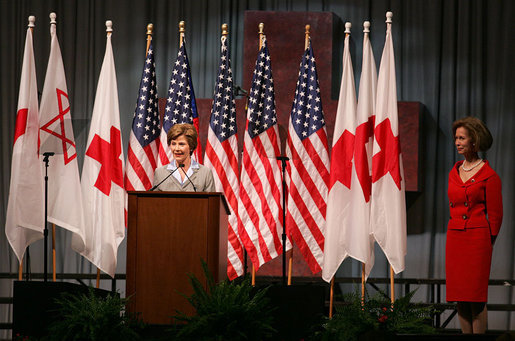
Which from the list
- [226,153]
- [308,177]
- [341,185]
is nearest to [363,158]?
[341,185]

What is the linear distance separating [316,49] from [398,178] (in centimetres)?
225

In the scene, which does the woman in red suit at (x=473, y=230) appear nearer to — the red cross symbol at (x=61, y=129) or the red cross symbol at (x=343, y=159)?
the red cross symbol at (x=343, y=159)

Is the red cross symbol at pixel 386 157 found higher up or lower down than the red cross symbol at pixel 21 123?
lower down

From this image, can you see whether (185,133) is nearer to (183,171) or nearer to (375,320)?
Answer: (183,171)

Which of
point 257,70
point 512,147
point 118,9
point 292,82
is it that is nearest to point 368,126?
point 257,70

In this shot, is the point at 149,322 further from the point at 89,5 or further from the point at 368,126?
the point at 89,5

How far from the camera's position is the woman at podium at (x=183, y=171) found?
5258 mm

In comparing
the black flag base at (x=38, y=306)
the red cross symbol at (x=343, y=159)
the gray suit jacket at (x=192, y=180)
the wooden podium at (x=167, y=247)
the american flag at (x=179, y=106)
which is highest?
the american flag at (x=179, y=106)

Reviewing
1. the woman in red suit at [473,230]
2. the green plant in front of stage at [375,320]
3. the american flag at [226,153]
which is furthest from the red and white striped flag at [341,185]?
the green plant in front of stage at [375,320]

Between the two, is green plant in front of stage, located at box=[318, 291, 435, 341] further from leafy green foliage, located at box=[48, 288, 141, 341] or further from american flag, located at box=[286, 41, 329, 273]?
american flag, located at box=[286, 41, 329, 273]

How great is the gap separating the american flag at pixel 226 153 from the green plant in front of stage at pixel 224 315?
2.32 meters

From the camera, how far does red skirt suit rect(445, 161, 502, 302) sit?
4.96 meters

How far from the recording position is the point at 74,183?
6.29m

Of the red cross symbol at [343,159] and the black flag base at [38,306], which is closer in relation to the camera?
the black flag base at [38,306]
